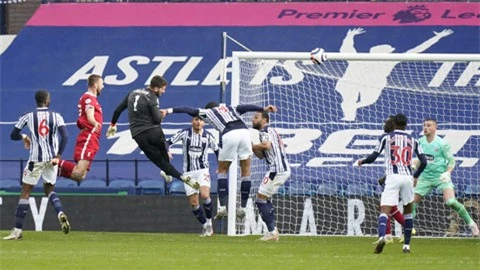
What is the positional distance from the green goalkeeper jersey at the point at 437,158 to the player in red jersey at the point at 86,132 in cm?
462

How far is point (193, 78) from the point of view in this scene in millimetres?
27703

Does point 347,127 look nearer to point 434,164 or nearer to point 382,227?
point 434,164

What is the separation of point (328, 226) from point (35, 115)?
6.15 metres

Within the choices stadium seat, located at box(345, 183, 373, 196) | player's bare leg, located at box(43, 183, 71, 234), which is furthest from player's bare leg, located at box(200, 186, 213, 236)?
stadium seat, located at box(345, 183, 373, 196)

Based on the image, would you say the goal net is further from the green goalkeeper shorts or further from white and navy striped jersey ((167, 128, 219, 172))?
the green goalkeeper shorts

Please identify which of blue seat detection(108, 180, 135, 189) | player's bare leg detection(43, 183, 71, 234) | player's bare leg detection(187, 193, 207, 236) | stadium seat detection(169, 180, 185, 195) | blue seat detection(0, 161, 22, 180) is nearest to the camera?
player's bare leg detection(43, 183, 71, 234)

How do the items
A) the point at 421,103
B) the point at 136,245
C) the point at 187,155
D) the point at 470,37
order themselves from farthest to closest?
the point at 470,37 → the point at 421,103 → the point at 187,155 → the point at 136,245

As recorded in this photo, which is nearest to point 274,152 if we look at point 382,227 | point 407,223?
point 407,223

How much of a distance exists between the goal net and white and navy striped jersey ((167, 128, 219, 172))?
2.46 ft

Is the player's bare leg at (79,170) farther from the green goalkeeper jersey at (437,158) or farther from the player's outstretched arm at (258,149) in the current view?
the green goalkeeper jersey at (437,158)

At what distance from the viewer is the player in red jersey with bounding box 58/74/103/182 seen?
17734 millimetres

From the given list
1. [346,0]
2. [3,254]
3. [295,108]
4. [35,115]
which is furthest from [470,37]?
[3,254]

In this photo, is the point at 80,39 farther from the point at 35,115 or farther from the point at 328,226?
the point at 35,115

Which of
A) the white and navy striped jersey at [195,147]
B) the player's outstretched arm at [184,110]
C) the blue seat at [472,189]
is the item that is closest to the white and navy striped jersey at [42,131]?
the player's outstretched arm at [184,110]
